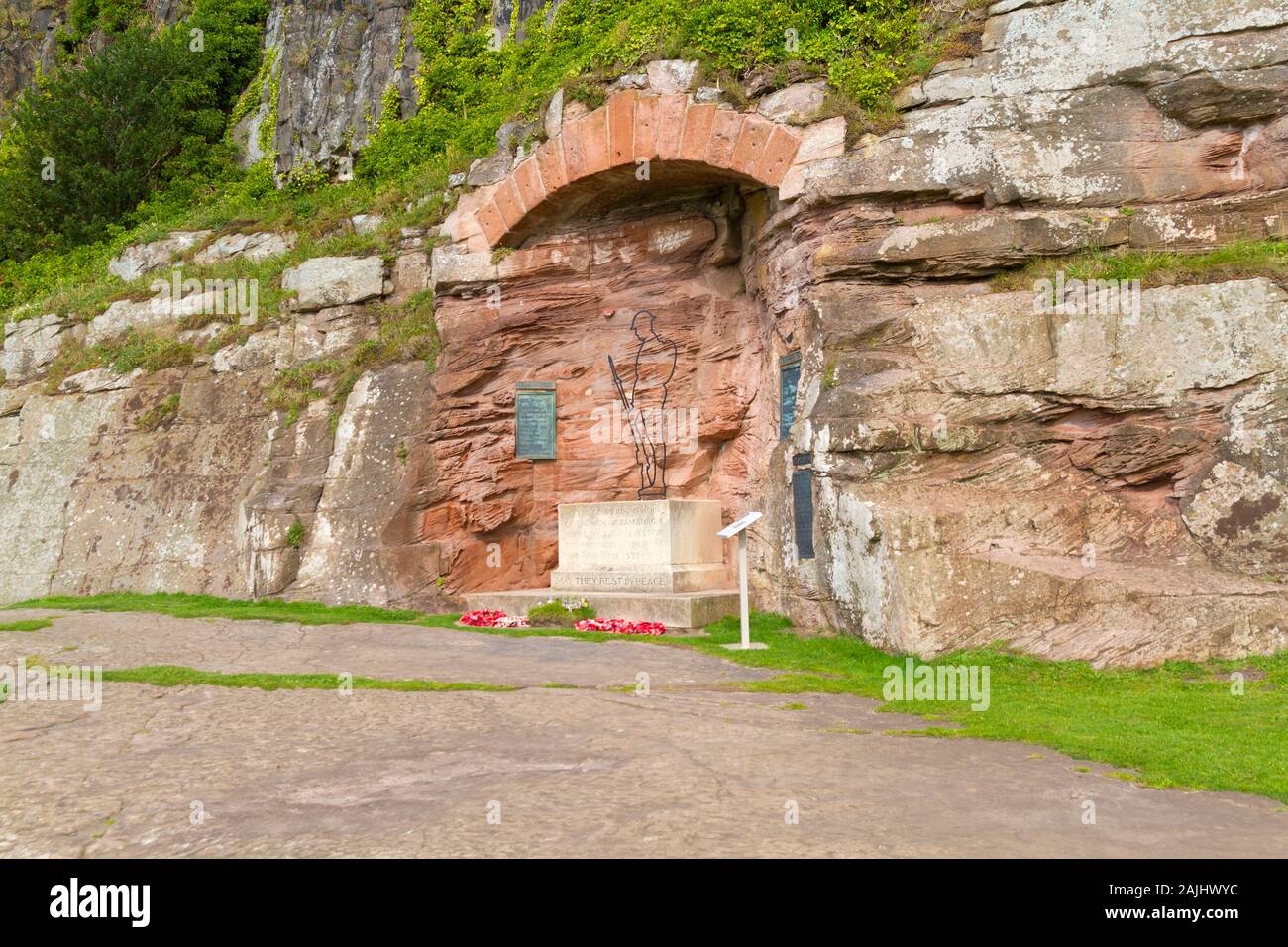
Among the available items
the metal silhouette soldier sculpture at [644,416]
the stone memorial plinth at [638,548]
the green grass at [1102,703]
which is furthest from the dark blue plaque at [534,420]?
the green grass at [1102,703]

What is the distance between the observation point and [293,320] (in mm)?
17031

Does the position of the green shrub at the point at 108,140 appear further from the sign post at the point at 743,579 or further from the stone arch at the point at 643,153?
the sign post at the point at 743,579

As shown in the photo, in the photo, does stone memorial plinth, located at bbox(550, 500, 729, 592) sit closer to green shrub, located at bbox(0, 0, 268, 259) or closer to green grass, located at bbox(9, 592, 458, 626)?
green grass, located at bbox(9, 592, 458, 626)

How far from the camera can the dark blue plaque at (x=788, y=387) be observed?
1316 centimetres

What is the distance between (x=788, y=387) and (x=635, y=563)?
9.70 ft

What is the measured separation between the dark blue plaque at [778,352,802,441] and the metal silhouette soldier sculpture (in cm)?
263

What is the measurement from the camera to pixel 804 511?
12195 mm

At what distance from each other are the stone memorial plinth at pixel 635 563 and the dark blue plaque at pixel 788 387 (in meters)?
1.76

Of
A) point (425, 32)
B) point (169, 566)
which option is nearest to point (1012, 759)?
point (169, 566)

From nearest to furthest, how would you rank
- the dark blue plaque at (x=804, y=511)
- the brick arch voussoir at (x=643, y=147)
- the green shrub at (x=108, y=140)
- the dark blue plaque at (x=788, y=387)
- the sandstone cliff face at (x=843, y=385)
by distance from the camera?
1. the sandstone cliff face at (x=843, y=385)
2. the dark blue plaque at (x=804, y=511)
3. the dark blue plaque at (x=788, y=387)
4. the brick arch voussoir at (x=643, y=147)
5. the green shrub at (x=108, y=140)

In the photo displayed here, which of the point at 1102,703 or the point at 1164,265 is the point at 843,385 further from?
the point at 1102,703

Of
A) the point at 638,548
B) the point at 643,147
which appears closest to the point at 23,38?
the point at 643,147

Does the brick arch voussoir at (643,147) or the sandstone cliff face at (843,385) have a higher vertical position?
the brick arch voussoir at (643,147)

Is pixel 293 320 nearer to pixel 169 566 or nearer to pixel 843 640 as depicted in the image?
pixel 169 566
